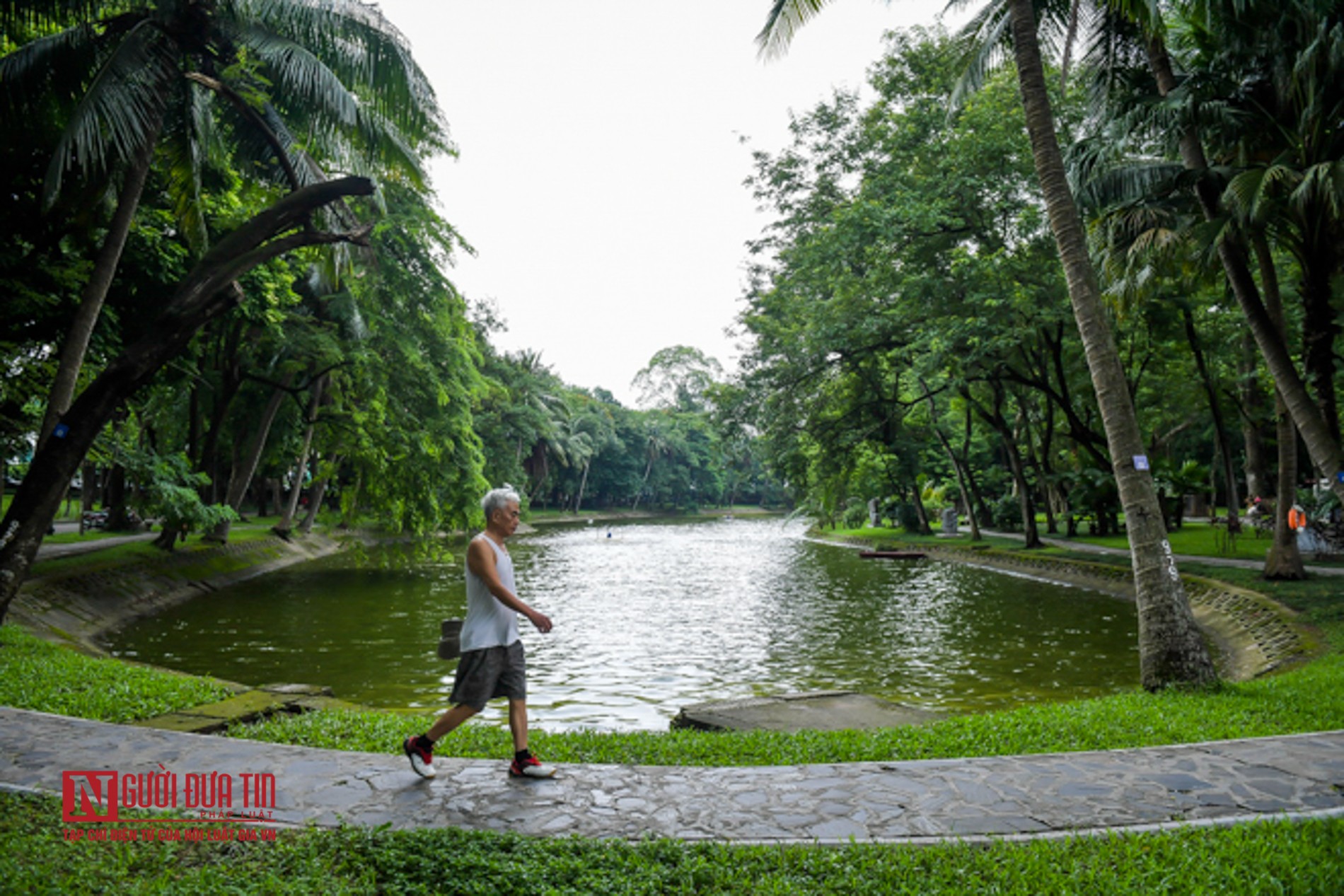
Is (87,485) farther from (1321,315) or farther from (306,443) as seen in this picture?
(1321,315)

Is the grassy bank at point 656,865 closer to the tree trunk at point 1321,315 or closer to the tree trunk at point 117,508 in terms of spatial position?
the tree trunk at point 1321,315

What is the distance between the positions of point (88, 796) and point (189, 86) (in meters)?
9.50

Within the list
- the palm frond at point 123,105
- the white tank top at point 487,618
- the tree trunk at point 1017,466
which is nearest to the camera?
the white tank top at point 487,618

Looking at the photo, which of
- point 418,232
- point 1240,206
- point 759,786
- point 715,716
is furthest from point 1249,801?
point 418,232

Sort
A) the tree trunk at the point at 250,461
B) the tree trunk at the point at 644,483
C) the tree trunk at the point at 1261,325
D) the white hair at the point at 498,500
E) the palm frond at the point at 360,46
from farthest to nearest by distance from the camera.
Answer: the tree trunk at the point at 644,483 → the tree trunk at the point at 250,461 → the palm frond at the point at 360,46 → the tree trunk at the point at 1261,325 → the white hair at the point at 498,500

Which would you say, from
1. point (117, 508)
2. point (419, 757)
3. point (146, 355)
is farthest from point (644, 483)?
point (419, 757)

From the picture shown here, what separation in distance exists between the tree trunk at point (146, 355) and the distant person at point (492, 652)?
6385 millimetres

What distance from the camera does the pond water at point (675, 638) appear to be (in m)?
→ 10.2

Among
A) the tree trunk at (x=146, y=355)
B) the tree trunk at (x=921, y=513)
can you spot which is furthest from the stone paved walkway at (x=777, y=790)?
the tree trunk at (x=921, y=513)

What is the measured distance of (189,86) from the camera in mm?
10547

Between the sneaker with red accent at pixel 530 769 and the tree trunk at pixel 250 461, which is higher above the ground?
the tree trunk at pixel 250 461

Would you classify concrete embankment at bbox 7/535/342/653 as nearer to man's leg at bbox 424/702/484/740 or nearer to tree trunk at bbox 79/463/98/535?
man's leg at bbox 424/702/484/740

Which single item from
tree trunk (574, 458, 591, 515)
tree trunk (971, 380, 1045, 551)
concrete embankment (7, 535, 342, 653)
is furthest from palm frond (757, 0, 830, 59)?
tree trunk (574, 458, 591, 515)

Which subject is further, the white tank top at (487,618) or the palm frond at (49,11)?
the palm frond at (49,11)
